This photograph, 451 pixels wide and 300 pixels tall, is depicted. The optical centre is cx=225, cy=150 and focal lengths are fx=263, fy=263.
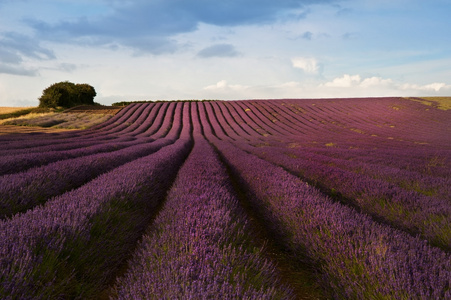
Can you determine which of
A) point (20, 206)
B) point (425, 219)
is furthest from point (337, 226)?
point (20, 206)

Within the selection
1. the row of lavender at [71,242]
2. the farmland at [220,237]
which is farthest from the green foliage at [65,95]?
the row of lavender at [71,242]

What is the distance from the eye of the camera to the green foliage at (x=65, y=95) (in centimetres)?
3622

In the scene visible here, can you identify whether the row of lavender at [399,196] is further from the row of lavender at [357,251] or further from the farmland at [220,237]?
the row of lavender at [357,251]

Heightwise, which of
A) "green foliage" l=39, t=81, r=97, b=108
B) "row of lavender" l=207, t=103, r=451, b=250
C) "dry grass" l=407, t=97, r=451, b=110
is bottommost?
"row of lavender" l=207, t=103, r=451, b=250

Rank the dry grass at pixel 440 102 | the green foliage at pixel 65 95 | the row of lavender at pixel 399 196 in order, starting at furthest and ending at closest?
the dry grass at pixel 440 102 → the green foliage at pixel 65 95 → the row of lavender at pixel 399 196

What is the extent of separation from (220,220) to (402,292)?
144 cm

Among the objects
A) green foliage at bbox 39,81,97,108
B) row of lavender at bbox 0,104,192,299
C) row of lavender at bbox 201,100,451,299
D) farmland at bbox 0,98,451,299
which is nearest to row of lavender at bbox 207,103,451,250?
farmland at bbox 0,98,451,299

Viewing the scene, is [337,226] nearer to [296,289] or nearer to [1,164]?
[296,289]

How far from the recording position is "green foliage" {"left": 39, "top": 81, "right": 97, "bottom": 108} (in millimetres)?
36219

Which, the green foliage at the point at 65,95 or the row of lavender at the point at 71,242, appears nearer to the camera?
the row of lavender at the point at 71,242

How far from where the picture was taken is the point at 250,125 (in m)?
31.4

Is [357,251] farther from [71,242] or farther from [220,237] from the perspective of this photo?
[71,242]

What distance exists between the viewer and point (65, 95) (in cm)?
3769

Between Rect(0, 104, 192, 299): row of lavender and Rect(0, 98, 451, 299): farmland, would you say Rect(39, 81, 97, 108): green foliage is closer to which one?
Rect(0, 98, 451, 299): farmland
